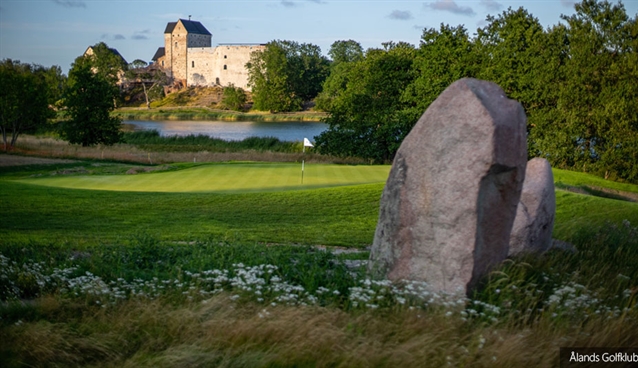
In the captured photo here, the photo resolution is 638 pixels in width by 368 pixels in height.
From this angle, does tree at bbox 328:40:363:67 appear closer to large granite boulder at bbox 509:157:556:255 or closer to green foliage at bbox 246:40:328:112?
green foliage at bbox 246:40:328:112

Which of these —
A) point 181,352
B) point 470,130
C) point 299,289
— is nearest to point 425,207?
point 470,130

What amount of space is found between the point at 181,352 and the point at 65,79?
343 feet

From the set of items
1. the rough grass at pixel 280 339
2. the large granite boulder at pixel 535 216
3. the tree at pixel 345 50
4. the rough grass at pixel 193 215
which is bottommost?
the rough grass at pixel 193 215

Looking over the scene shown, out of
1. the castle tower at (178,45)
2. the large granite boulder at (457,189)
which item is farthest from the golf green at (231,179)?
the castle tower at (178,45)

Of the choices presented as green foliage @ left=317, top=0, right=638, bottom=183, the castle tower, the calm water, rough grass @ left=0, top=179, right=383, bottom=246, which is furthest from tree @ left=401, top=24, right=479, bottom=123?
the castle tower

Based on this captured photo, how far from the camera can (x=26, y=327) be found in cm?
539

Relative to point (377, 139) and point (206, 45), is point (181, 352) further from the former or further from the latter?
point (206, 45)

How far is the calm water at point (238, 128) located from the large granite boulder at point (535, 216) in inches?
2337

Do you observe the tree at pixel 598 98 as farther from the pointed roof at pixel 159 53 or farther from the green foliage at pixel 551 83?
the pointed roof at pixel 159 53

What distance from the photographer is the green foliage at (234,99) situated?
4186 inches

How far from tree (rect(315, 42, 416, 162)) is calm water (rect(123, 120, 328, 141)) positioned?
22.8 meters

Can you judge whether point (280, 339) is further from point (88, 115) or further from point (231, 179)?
point (88, 115)

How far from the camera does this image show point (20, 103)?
4303 cm

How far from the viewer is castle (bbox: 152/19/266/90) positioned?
120000mm
